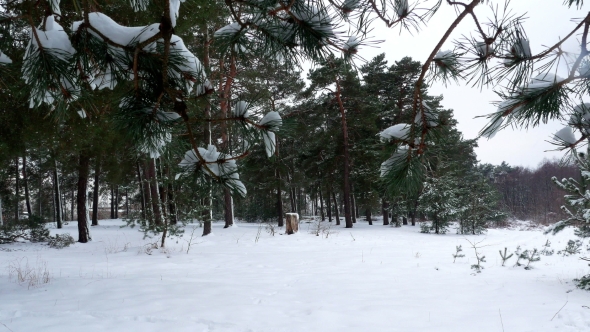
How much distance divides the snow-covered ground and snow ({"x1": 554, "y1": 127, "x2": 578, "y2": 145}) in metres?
1.89

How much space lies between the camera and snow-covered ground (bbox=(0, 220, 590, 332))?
286 cm

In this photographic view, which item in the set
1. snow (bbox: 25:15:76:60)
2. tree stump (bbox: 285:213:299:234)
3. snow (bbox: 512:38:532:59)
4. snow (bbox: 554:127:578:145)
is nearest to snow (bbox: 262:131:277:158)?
snow (bbox: 25:15:76:60)

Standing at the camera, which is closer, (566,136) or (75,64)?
(566,136)

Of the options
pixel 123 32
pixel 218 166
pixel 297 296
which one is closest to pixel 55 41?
pixel 123 32

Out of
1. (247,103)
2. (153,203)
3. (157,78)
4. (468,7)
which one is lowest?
(153,203)

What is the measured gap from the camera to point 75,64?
5.69ft

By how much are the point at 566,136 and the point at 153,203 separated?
7.05 m

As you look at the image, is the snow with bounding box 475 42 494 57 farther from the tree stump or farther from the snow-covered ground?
the tree stump

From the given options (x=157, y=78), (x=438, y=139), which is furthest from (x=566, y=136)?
(x=157, y=78)

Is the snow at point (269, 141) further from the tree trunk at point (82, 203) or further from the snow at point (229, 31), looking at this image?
the tree trunk at point (82, 203)

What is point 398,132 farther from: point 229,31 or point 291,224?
point 291,224

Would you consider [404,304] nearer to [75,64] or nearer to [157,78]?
[157,78]

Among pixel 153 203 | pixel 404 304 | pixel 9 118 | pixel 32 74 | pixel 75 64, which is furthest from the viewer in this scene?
pixel 153 203

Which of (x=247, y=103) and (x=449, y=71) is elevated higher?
(x=449, y=71)
